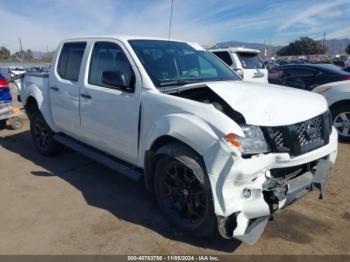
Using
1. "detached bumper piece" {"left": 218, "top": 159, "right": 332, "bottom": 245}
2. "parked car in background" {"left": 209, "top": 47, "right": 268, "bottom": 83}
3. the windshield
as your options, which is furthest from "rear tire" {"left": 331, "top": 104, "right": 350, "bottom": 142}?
"detached bumper piece" {"left": 218, "top": 159, "right": 332, "bottom": 245}

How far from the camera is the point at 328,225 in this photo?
140 inches

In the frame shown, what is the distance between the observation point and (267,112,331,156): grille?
293cm

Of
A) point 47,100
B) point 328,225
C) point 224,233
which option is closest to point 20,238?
point 224,233

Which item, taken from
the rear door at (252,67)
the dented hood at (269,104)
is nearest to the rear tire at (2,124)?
the rear door at (252,67)

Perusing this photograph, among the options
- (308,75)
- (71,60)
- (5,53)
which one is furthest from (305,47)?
(71,60)

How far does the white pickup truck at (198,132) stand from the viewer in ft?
9.34

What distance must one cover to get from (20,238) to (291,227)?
110 inches

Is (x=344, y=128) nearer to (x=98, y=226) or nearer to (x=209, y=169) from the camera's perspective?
(x=209, y=169)

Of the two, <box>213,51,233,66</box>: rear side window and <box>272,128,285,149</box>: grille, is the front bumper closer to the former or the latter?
<box>272,128,285,149</box>: grille

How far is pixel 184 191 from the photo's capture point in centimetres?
332

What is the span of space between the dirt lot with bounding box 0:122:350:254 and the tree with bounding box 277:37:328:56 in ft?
277

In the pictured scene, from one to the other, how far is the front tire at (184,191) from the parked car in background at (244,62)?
659cm

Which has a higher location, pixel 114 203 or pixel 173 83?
pixel 173 83

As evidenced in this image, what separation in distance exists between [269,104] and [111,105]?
1864 mm
